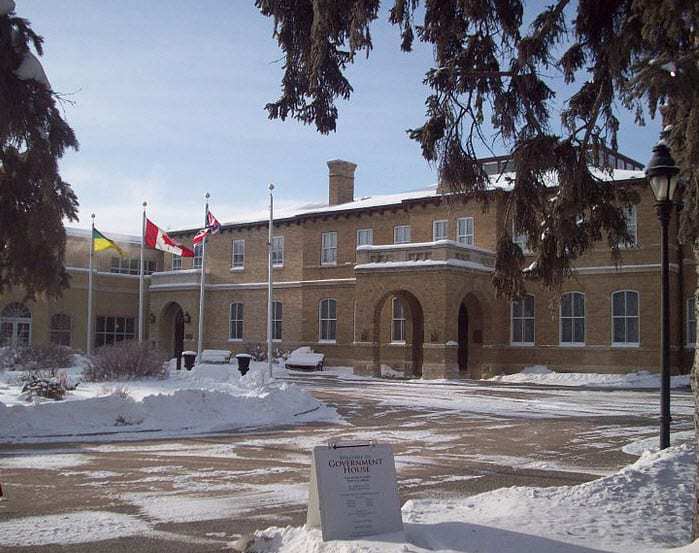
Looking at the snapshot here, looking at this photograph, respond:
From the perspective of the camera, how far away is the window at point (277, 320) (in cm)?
4378

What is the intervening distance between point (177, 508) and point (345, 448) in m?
3.09

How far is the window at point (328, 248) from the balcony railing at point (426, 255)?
6.68 meters

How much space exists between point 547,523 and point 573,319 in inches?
1124

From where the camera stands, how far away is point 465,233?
36.8m

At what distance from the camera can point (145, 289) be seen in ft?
162

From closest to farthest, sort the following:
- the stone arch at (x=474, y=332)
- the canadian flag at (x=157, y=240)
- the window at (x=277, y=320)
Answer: the canadian flag at (x=157, y=240) → the stone arch at (x=474, y=332) → the window at (x=277, y=320)

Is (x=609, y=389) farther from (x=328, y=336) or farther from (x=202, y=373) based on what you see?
(x=328, y=336)

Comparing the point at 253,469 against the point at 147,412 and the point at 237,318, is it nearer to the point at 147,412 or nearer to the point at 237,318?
the point at 147,412

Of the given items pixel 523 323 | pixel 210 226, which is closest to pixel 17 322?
pixel 210 226

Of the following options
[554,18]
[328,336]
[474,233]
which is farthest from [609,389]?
[554,18]

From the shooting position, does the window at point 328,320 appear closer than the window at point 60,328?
Yes

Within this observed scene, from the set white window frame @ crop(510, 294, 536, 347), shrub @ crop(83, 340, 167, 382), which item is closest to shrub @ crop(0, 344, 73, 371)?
shrub @ crop(83, 340, 167, 382)

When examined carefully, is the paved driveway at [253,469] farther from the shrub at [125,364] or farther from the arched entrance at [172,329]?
the arched entrance at [172,329]

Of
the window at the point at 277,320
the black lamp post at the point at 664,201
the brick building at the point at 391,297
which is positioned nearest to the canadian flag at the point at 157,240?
the brick building at the point at 391,297
